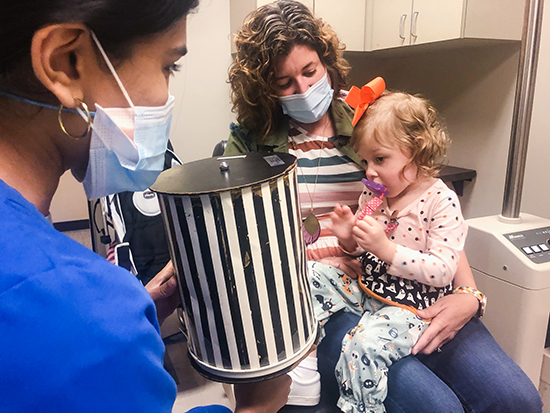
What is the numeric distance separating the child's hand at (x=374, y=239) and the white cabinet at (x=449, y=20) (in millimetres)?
1352

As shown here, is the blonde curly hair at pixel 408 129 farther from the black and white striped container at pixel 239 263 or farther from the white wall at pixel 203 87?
the white wall at pixel 203 87

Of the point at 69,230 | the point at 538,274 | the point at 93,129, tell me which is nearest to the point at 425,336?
the point at 538,274

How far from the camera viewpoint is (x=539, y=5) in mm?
1203

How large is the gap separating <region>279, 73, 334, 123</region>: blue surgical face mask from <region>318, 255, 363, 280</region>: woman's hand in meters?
0.46

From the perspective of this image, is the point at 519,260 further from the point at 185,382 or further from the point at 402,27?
the point at 402,27

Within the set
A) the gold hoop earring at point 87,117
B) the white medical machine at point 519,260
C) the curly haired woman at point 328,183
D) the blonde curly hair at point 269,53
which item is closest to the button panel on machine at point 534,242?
the white medical machine at point 519,260

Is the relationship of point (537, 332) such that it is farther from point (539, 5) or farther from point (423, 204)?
point (539, 5)

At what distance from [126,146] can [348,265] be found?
0.81 meters

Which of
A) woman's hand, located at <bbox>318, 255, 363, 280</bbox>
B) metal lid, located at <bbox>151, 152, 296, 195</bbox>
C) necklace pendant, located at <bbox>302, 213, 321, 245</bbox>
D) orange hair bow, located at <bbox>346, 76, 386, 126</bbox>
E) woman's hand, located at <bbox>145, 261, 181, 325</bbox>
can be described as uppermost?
orange hair bow, located at <bbox>346, 76, 386, 126</bbox>

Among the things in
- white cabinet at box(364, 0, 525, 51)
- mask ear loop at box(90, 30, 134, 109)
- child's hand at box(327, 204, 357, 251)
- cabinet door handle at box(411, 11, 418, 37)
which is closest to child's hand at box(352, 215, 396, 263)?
child's hand at box(327, 204, 357, 251)

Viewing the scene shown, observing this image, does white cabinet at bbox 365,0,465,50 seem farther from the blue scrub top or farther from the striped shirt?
the blue scrub top

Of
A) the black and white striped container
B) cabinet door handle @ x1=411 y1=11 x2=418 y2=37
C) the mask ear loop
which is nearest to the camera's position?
the mask ear loop

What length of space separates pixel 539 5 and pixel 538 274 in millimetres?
841

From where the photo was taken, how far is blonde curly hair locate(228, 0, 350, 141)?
1.15 m
